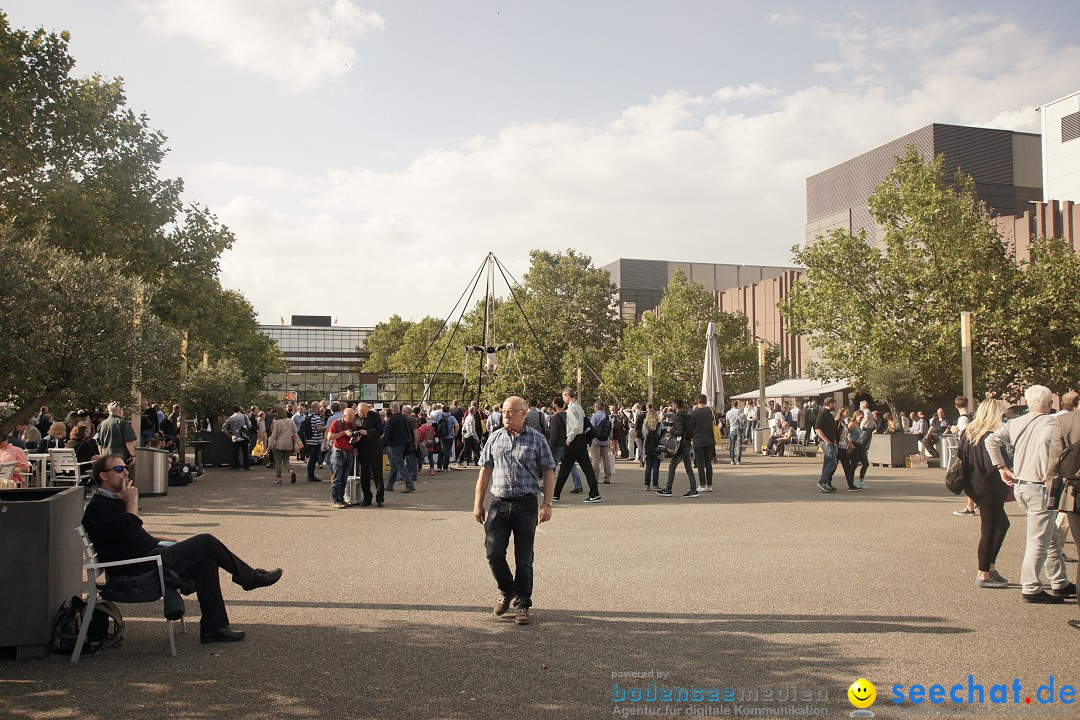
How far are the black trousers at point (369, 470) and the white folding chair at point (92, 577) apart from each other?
8687 millimetres

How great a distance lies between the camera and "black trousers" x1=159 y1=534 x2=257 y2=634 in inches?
245

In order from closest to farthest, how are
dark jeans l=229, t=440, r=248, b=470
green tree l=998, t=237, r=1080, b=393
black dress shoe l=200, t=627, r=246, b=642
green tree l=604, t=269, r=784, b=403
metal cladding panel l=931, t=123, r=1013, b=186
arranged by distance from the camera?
black dress shoe l=200, t=627, r=246, b=642 → dark jeans l=229, t=440, r=248, b=470 → green tree l=998, t=237, r=1080, b=393 → green tree l=604, t=269, r=784, b=403 → metal cladding panel l=931, t=123, r=1013, b=186

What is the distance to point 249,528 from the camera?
12.1 m

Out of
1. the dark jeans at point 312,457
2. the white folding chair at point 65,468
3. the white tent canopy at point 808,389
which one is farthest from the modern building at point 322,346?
the white folding chair at point 65,468

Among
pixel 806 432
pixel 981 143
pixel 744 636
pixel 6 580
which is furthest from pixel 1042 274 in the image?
pixel 981 143

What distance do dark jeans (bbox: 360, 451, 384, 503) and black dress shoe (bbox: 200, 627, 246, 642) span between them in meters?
8.72

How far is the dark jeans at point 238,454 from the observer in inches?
986

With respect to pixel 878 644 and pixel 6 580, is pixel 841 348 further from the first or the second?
pixel 6 580

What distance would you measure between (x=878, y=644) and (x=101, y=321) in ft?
28.0

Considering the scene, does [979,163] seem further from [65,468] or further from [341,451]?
[65,468]

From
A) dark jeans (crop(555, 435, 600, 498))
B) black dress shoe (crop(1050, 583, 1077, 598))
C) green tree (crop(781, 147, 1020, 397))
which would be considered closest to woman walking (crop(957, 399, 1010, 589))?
black dress shoe (crop(1050, 583, 1077, 598))

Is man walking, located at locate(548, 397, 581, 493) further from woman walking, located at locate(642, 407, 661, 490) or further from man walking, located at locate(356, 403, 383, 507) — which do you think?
man walking, located at locate(356, 403, 383, 507)

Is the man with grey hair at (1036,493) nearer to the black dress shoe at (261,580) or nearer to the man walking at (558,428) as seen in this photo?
the black dress shoe at (261,580)

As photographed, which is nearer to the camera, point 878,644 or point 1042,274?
point 878,644
